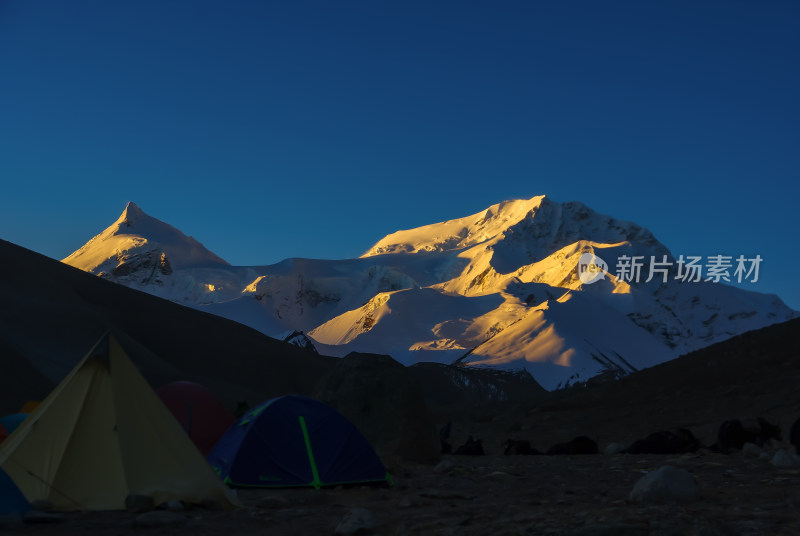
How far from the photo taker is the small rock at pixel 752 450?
12023 mm

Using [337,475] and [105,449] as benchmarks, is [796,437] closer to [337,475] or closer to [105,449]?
[337,475]

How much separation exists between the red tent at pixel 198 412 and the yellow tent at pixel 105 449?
5283 millimetres

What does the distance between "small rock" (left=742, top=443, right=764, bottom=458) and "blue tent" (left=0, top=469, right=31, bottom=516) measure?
10.1 m

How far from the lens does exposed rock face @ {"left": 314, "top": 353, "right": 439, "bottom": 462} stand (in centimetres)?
1398

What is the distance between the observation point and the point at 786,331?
1083 inches

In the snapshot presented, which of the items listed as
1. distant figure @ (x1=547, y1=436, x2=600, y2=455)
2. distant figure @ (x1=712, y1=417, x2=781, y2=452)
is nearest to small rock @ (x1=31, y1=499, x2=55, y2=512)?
distant figure @ (x1=712, y1=417, x2=781, y2=452)

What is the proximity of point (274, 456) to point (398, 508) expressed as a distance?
251 centimetres

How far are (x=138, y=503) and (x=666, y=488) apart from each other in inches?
179

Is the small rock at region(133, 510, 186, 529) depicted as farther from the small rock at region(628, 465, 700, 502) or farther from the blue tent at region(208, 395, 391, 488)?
the small rock at region(628, 465, 700, 502)

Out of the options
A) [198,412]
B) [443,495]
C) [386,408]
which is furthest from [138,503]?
[386,408]

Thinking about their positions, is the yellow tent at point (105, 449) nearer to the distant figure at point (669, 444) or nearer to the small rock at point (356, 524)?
the small rock at point (356, 524)

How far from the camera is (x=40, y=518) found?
6.27 metres

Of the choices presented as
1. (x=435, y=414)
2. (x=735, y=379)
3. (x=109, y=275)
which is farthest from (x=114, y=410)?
(x=109, y=275)

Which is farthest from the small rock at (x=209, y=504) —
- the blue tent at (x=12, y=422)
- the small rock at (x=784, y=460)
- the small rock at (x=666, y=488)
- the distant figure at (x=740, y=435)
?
the distant figure at (x=740, y=435)
